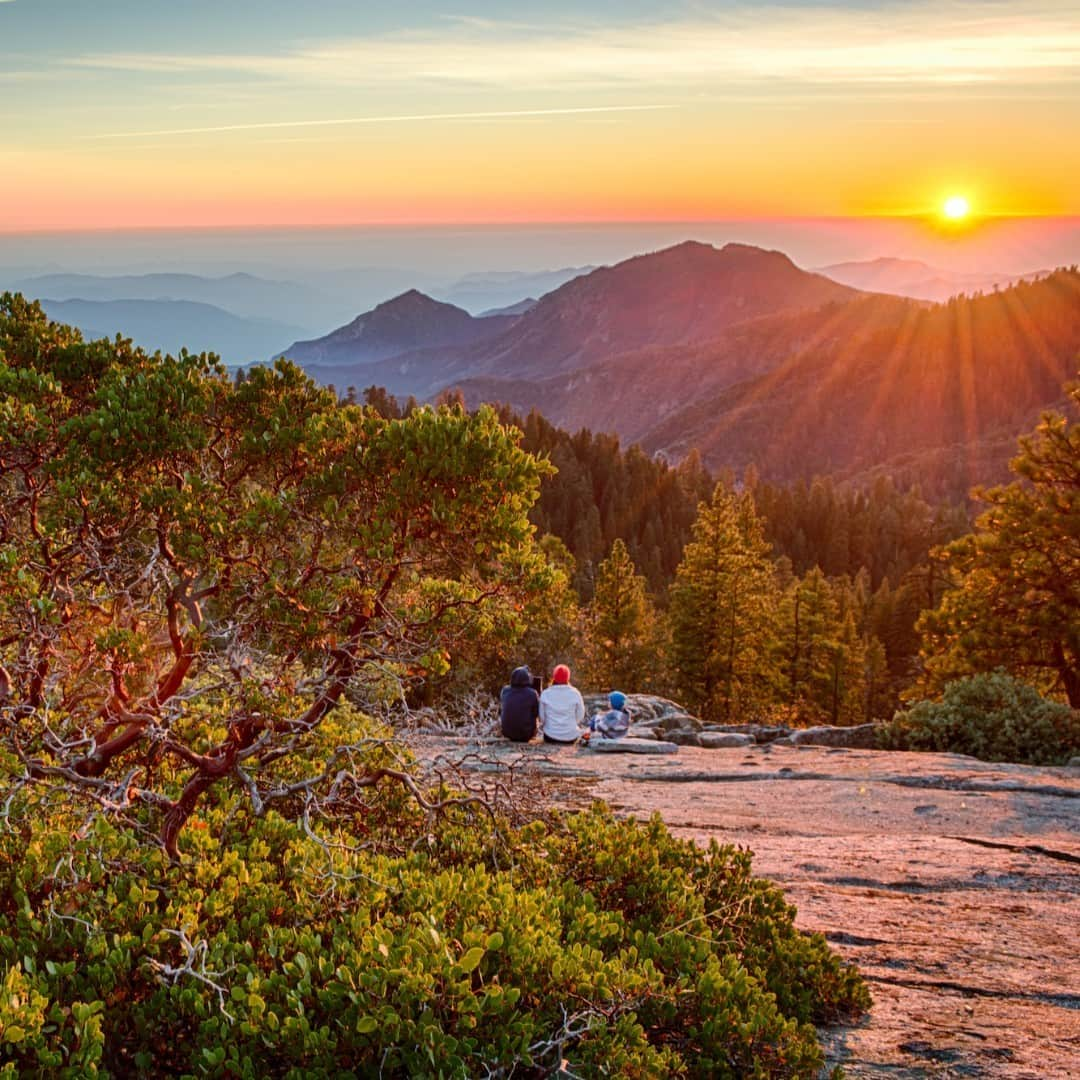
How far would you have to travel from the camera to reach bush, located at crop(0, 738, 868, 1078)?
548 centimetres

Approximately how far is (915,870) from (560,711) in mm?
9499

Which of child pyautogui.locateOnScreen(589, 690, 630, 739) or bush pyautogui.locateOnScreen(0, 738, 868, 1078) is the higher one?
Result: bush pyautogui.locateOnScreen(0, 738, 868, 1078)

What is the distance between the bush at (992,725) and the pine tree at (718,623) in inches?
914

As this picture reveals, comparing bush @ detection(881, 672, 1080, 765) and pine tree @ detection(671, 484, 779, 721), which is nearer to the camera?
bush @ detection(881, 672, 1080, 765)

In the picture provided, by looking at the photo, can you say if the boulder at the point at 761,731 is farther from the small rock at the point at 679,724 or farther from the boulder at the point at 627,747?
the boulder at the point at 627,747

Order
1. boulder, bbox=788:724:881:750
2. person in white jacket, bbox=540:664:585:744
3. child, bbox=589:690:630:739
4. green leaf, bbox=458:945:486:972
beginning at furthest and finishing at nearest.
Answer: boulder, bbox=788:724:881:750 < child, bbox=589:690:630:739 < person in white jacket, bbox=540:664:585:744 < green leaf, bbox=458:945:486:972

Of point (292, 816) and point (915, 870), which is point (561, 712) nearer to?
point (915, 870)

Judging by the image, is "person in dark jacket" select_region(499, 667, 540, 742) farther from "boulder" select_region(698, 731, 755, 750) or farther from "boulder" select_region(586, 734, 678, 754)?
"boulder" select_region(698, 731, 755, 750)

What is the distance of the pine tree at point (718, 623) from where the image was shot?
156 feet

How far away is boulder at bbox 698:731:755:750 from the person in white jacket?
5.44 meters

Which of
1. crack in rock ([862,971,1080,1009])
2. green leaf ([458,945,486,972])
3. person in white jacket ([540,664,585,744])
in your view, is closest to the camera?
green leaf ([458,945,486,972])

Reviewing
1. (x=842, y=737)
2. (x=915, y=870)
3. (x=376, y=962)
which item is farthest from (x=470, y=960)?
(x=842, y=737)

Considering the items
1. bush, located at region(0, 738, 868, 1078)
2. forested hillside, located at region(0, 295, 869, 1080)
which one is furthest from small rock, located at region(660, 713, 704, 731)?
bush, located at region(0, 738, 868, 1078)

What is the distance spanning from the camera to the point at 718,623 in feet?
156
